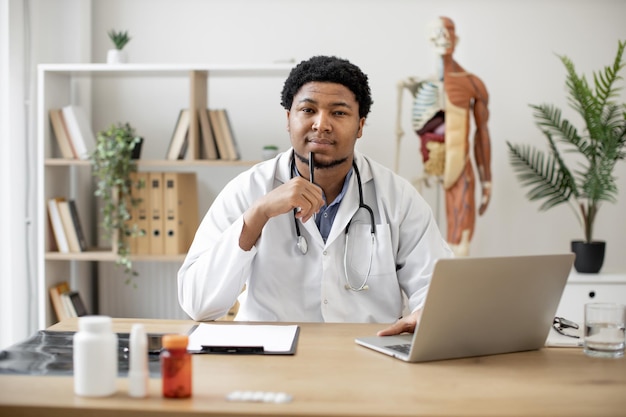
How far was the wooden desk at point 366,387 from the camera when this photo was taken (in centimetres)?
119

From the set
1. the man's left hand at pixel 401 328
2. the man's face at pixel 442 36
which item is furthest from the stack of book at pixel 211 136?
the man's left hand at pixel 401 328

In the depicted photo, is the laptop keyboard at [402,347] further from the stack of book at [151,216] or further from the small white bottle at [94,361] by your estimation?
the stack of book at [151,216]

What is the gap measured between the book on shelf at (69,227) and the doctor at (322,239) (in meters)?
1.72

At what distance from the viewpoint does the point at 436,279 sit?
1422 millimetres

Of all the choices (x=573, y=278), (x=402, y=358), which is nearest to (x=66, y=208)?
(x=573, y=278)

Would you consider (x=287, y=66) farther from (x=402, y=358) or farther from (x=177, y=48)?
(x=402, y=358)

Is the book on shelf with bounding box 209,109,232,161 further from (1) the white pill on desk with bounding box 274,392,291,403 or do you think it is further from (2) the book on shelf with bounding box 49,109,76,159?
(1) the white pill on desk with bounding box 274,392,291,403

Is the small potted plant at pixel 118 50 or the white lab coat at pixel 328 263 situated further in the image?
the small potted plant at pixel 118 50

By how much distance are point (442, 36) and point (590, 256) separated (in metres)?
1.17

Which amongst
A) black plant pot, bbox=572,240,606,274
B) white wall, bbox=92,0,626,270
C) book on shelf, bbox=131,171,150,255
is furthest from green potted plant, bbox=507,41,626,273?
book on shelf, bbox=131,171,150,255

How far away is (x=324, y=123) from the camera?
85.1 inches

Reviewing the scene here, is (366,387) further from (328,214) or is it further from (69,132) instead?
(69,132)

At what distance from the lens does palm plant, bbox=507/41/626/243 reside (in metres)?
3.44

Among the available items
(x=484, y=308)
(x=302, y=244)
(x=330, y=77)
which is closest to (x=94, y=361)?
(x=484, y=308)
